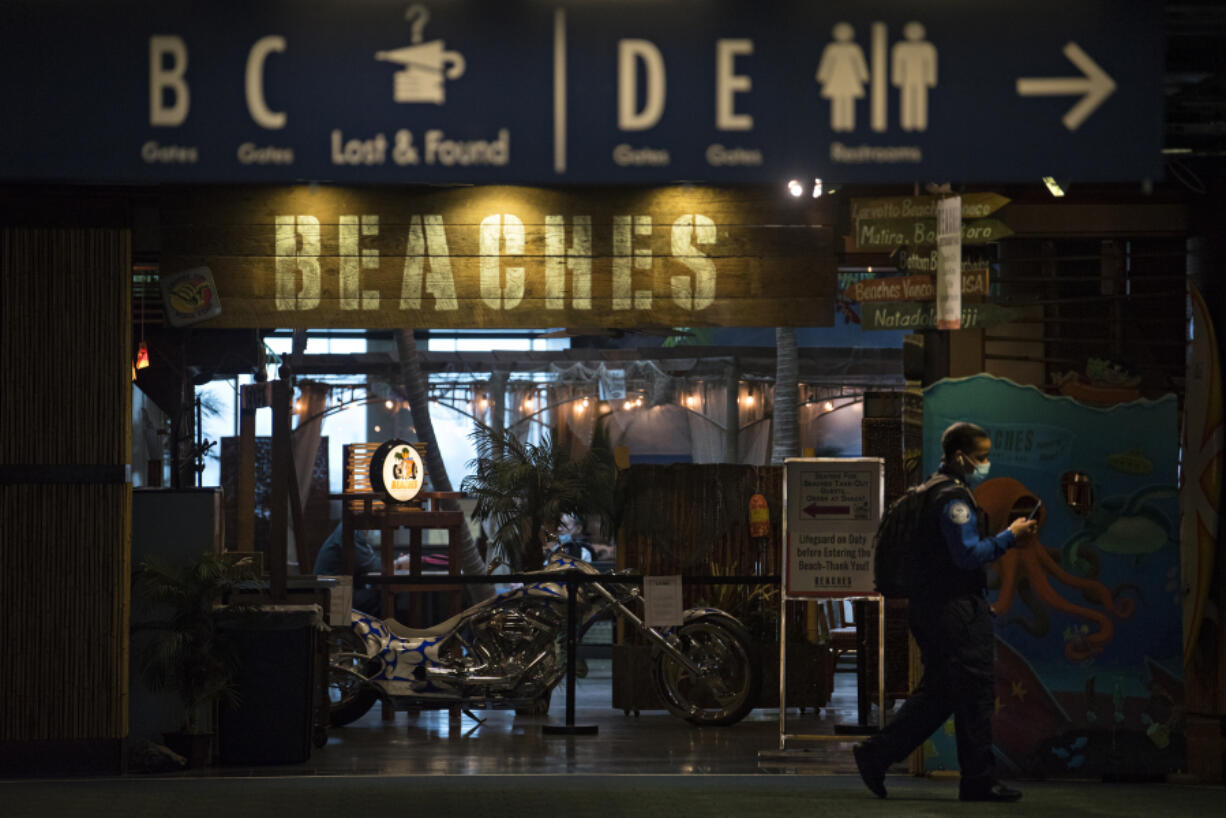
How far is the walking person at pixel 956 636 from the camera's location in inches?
300

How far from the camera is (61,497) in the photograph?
8625mm

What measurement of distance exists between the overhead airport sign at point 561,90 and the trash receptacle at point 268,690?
289cm

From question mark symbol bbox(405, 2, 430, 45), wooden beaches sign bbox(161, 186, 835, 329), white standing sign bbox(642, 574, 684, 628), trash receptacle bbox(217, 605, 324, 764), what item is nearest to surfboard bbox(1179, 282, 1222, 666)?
wooden beaches sign bbox(161, 186, 835, 329)

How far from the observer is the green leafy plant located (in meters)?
8.88

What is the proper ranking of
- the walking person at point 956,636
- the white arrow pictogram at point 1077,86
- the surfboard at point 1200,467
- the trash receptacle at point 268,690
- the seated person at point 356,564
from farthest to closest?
the seated person at point 356,564
the trash receptacle at point 268,690
the surfboard at point 1200,467
the walking person at point 956,636
the white arrow pictogram at point 1077,86

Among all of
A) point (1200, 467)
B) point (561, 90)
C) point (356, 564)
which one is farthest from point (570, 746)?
point (561, 90)

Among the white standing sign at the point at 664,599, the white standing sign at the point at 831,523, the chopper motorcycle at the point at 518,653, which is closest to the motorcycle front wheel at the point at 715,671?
the chopper motorcycle at the point at 518,653

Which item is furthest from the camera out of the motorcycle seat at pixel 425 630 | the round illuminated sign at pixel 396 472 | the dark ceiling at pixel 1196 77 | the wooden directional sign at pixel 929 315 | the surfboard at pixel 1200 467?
the round illuminated sign at pixel 396 472

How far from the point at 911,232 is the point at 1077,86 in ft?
4.15

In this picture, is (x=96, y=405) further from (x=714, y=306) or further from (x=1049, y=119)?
(x=1049, y=119)

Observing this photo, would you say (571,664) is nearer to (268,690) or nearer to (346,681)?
(346,681)

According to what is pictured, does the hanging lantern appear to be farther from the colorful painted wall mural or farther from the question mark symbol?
the question mark symbol

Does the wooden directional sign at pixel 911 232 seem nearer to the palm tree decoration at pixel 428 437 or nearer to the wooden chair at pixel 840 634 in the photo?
the wooden chair at pixel 840 634

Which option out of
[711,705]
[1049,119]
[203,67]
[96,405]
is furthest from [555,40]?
[711,705]
